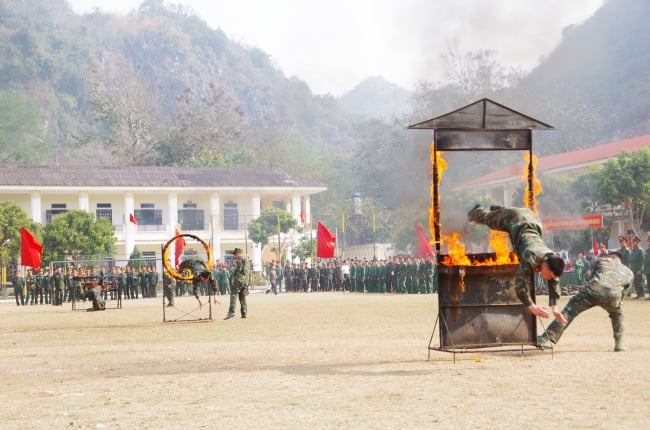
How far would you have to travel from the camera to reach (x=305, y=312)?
25.2 meters

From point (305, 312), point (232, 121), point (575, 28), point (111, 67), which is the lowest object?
point (305, 312)

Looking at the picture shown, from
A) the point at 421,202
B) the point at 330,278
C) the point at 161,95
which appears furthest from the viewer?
the point at 161,95

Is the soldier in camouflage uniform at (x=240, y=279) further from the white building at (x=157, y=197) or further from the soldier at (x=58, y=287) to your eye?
the white building at (x=157, y=197)

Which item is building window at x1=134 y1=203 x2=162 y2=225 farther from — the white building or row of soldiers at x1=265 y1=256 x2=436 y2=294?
row of soldiers at x1=265 y1=256 x2=436 y2=294

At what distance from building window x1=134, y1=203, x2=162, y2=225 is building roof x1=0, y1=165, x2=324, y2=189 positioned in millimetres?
1985

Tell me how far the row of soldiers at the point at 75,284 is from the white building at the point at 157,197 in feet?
47.5

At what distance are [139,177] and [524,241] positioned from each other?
176 ft

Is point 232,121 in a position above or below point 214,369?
above

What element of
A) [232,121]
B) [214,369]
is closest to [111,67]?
[232,121]

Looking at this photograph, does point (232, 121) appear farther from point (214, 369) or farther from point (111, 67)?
point (214, 369)

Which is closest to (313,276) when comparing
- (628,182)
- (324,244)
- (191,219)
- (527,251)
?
(324,244)

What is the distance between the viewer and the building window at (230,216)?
64.0m

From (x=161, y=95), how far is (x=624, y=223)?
3727 inches

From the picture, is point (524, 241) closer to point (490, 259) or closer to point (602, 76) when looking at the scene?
point (490, 259)
